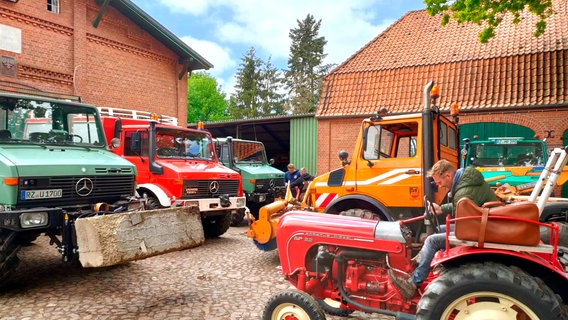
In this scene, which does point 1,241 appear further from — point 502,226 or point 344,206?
point 502,226

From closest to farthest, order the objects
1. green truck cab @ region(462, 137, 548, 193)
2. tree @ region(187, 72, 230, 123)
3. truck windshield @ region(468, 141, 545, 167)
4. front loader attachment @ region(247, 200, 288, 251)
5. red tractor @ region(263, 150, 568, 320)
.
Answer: red tractor @ region(263, 150, 568, 320)
front loader attachment @ region(247, 200, 288, 251)
green truck cab @ region(462, 137, 548, 193)
truck windshield @ region(468, 141, 545, 167)
tree @ region(187, 72, 230, 123)

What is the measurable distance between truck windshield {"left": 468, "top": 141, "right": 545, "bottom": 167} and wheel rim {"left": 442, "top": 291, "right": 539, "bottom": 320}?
6.70 m

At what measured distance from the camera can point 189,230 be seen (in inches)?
198

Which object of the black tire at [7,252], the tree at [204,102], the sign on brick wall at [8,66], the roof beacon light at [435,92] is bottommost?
the black tire at [7,252]

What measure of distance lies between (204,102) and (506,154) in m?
44.3

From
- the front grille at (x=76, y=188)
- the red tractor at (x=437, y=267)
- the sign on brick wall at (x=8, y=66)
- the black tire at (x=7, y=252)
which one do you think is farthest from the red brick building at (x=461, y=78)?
the black tire at (x=7, y=252)

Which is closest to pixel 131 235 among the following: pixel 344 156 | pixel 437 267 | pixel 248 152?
pixel 344 156

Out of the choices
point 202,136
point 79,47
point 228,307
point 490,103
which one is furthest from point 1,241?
point 490,103

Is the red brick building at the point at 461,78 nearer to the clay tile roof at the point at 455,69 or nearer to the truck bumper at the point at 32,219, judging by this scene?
the clay tile roof at the point at 455,69

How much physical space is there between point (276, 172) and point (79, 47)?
8.17 meters

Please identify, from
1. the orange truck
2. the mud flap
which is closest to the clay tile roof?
the orange truck

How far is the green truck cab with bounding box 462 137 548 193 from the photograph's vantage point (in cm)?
805

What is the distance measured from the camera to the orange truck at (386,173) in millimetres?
5375

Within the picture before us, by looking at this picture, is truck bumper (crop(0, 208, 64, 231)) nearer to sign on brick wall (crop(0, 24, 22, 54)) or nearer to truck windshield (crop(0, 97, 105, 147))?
truck windshield (crop(0, 97, 105, 147))
